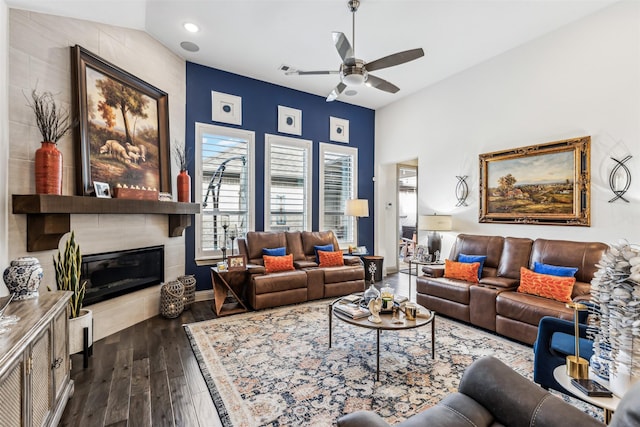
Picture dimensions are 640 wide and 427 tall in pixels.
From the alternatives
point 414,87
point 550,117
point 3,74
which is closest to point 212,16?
point 3,74

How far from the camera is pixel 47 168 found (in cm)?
262

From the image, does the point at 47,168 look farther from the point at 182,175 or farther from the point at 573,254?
the point at 573,254

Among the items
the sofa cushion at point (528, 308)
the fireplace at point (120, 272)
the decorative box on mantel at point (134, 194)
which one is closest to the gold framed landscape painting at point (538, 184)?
the sofa cushion at point (528, 308)

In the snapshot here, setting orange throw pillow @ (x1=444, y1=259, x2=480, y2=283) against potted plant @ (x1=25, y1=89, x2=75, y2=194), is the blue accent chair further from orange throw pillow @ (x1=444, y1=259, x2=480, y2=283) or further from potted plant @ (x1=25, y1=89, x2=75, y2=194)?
potted plant @ (x1=25, y1=89, x2=75, y2=194)

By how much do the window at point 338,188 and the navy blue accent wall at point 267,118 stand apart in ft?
0.45

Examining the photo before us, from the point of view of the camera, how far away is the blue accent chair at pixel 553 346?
204cm

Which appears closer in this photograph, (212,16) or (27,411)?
(27,411)

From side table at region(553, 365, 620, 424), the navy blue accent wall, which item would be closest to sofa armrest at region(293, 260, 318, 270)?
the navy blue accent wall

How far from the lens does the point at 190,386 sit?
2.41 metres

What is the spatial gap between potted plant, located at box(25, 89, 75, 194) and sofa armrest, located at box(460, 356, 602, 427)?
11.3ft

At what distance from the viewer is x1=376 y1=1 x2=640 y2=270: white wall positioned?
3.34 metres

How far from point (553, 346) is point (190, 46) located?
5231 millimetres

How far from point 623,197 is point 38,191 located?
5.78 metres

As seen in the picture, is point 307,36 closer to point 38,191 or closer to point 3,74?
point 3,74
